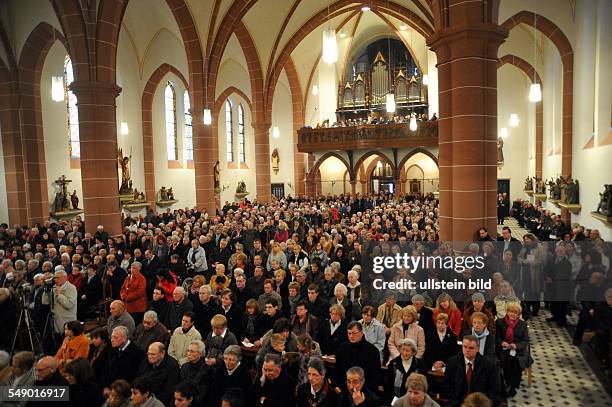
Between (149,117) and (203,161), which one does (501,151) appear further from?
(149,117)

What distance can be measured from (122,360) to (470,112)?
7.65 meters

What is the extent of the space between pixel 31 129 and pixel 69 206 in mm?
3065

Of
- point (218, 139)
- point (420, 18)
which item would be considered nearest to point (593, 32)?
point (420, 18)

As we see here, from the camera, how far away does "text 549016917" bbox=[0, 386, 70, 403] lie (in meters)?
4.36

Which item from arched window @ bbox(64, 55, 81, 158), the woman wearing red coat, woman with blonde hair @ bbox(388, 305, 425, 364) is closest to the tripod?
the woman wearing red coat

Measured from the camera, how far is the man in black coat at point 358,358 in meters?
4.87

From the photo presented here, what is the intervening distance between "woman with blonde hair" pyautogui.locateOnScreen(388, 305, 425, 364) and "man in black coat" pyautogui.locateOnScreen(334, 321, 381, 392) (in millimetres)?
567

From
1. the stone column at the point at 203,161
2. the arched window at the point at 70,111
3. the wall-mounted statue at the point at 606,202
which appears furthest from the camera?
the arched window at the point at 70,111

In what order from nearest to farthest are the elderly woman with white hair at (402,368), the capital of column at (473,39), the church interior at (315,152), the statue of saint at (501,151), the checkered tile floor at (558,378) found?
the elderly woman with white hair at (402,368) < the checkered tile floor at (558,378) < the church interior at (315,152) < the capital of column at (473,39) < the statue of saint at (501,151)

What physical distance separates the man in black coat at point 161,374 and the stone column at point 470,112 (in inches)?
262

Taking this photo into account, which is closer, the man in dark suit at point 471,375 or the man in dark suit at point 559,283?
the man in dark suit at point 471,375

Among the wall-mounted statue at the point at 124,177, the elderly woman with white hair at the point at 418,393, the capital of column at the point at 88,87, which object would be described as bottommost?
the elderly woman with white hair at the point at 418,393

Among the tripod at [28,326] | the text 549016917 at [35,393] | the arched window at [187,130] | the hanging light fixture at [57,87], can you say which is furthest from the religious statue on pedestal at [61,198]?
the text 549016917 at [35,393]

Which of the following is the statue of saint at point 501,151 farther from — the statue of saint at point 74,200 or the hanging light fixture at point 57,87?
the hanging light fixture at point 57,87
